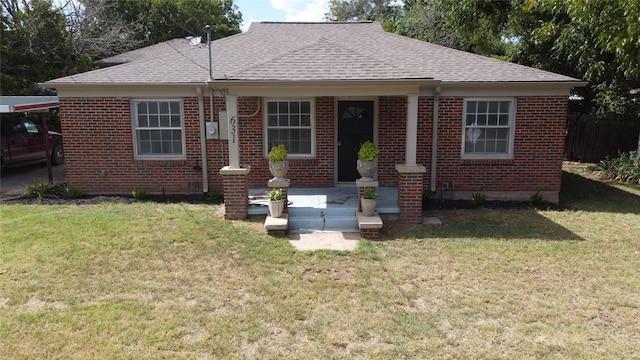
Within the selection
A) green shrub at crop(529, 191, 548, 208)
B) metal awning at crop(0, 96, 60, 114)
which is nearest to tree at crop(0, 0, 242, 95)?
metal awning at crop(0, 96, 60, 114)

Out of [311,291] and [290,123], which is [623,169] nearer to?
[290,123]

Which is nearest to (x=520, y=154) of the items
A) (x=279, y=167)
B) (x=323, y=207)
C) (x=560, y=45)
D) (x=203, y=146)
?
(x=323, y=207)

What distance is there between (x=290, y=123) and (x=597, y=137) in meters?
A: 12.4

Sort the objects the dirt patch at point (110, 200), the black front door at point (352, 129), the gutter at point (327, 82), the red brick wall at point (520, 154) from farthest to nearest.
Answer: the black front door at point (352, 129)
the red brick wall at point (520, 154)
the dirt patch at point (110, 200)
the gutter at point (327, 82)

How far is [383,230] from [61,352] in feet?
16.3

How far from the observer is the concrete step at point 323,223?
25.0 ft

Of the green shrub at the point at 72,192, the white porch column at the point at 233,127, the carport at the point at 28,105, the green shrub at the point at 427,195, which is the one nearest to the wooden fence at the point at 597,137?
the green shrub at the point at 427,195

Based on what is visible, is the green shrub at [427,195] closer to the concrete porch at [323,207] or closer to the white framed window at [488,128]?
the concrete porch at [323,207]

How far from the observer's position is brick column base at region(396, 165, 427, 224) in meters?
7.74

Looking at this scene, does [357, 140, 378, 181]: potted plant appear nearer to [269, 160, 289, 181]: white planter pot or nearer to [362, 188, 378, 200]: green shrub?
[362, 188, 378, 200]: green shrub

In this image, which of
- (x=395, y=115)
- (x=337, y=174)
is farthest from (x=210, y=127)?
(x=395, y=115)

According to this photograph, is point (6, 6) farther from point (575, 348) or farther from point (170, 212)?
point (575, 348)

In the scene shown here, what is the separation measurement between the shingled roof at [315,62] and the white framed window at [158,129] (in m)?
0.60

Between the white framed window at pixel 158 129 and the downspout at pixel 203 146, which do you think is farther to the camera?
the white framed window at pixel 158 129
